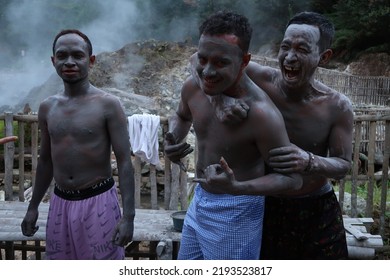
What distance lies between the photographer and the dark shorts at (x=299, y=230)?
5.72 ft

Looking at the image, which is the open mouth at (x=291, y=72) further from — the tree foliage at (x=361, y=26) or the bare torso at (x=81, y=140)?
the tree foliage at (x=361, y=26)

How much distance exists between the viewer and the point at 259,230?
161 cm

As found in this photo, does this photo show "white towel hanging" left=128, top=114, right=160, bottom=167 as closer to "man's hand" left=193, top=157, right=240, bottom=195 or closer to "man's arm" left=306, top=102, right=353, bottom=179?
"man's arm" left=306, top=102, right=353, bottom=179

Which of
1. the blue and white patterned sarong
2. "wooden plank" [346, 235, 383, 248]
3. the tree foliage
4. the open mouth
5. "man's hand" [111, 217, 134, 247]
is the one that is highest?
the tree foliage

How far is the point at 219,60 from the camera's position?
4.50 ft

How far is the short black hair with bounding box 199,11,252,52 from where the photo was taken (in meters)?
1.37

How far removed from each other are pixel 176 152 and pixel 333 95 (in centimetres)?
62

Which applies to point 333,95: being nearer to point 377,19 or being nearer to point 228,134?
point 228,134

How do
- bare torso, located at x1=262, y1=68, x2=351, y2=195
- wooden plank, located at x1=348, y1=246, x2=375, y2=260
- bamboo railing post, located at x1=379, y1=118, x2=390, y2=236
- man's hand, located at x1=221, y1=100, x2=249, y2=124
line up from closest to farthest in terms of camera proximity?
man's hand, located at x1=221, y1=100, x2=249, y2=124 < bare torso, located at x1=262, y1=68, x2=351, y2=195 < wooden plank, located at x1=348, y1=246, x2=375, y2=260 < bamboo railing post, located at x1=379, y1=118, x2=390, y2=236

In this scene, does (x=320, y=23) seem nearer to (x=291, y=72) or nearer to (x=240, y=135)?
(x=291, y=72)

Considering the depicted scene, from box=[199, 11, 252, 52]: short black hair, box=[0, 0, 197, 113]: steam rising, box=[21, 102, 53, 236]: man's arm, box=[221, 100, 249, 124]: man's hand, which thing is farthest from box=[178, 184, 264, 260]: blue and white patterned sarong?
box=[0, 0, 197, 113]: steam rising

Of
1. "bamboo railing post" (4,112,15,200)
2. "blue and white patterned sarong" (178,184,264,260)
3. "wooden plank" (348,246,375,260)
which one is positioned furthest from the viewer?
"bamboo railing post" (4,112,15,200)

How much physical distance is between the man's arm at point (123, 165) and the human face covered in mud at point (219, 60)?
678 mm

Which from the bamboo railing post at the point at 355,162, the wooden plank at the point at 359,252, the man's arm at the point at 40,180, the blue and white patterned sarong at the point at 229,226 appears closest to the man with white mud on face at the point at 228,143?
the blue and white patterned sarong at the point at 229,226
